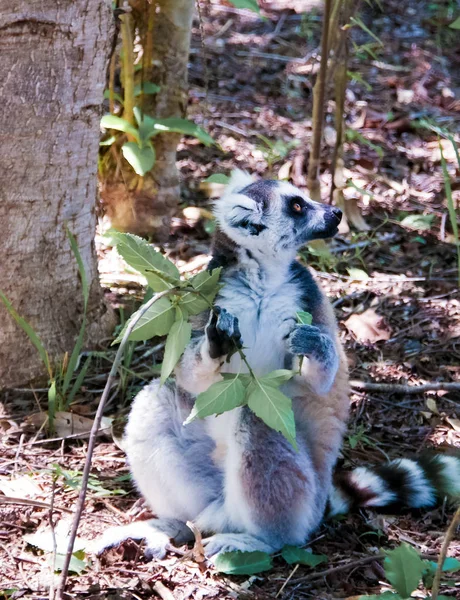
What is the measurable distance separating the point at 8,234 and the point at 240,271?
4.24 ft

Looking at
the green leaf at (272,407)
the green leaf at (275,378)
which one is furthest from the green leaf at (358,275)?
the green leaf at (272,407)

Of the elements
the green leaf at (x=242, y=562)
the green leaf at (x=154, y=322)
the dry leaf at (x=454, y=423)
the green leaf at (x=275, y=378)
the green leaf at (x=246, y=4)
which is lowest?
the green leaf at (x=242, y=562)

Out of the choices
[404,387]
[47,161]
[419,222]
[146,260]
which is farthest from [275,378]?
[419,222]

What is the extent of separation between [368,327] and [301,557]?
1897mm

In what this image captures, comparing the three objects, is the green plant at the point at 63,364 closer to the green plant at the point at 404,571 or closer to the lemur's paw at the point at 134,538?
the lemur's paw at the point at 134,538

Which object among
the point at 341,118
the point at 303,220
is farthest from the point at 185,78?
the point at 303,220

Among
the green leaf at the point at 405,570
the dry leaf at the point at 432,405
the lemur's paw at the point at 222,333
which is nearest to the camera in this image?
the green leaf at the point at 405,570

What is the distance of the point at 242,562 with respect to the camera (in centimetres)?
298

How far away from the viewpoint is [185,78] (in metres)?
5.46

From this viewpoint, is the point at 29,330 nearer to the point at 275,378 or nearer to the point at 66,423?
the point at 66,423

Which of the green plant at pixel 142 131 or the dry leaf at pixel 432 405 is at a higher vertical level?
the green plant at pixel 142 131

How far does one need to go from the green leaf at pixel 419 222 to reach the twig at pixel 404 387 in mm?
1787

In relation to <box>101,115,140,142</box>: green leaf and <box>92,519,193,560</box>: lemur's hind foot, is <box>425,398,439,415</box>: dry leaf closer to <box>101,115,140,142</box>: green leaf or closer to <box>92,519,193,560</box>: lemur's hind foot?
<box>92,519,193,560</box>: lemur's hind foot

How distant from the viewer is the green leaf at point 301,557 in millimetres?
3032
